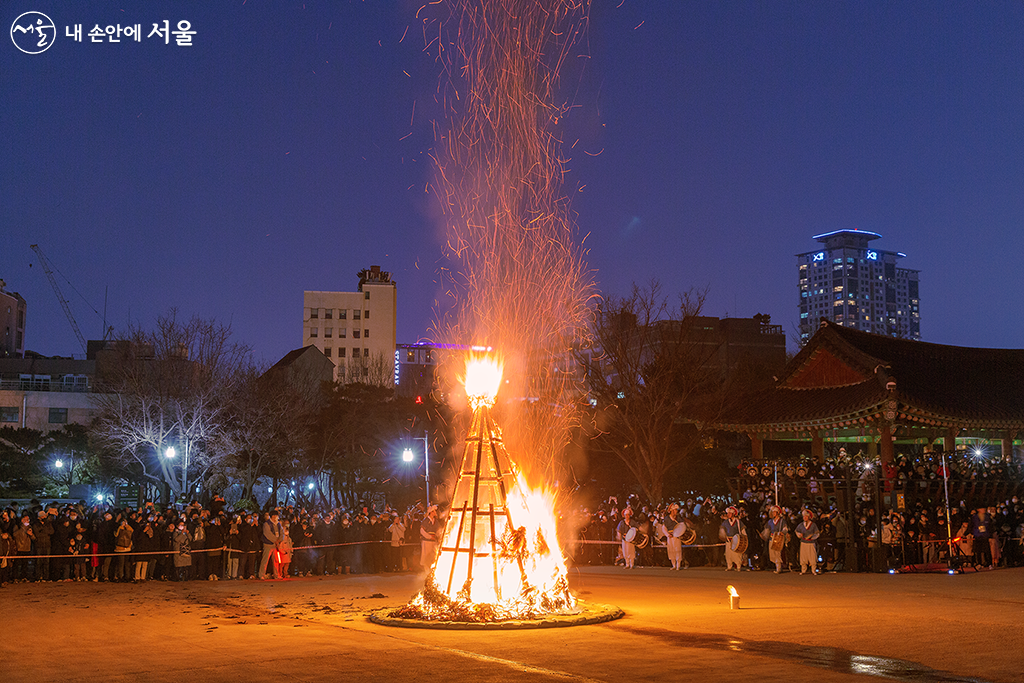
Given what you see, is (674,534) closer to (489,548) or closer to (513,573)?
(513,573)

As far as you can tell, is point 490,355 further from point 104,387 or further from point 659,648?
point 104,387

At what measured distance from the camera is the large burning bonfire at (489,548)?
1423 cm

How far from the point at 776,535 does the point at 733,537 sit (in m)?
1.27

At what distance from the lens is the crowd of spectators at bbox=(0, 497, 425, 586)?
71.5 feet

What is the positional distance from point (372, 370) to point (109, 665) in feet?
179

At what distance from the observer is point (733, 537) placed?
2325cm

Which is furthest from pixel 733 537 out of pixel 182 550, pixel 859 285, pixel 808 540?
pixel 859 285

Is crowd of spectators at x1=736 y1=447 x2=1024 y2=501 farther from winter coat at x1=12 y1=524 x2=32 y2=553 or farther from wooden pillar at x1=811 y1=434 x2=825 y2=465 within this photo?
winter coat at x1=12 y1=524 x2=32 y2=553

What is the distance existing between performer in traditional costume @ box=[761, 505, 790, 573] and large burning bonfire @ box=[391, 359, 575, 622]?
29.2ft

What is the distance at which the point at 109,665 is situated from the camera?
10820 mm

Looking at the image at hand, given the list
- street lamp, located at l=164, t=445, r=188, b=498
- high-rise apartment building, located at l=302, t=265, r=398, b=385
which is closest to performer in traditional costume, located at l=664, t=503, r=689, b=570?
street lamp, located at l=164, t=445, r=188, b=498

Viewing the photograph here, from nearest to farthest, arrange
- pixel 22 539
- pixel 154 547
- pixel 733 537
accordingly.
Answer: pixel 22 539 → pixel 154 547 → pixel 733 537

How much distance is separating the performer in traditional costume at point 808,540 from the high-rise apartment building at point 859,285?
165m

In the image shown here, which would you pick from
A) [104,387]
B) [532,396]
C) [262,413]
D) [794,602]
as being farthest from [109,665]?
[104,387]
